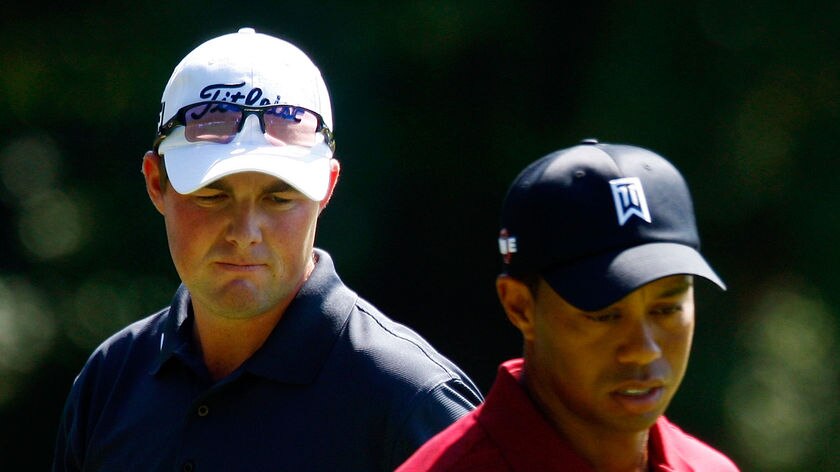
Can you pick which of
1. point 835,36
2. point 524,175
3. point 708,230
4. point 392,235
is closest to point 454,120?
point 392,235

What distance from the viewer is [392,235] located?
17.8 ft

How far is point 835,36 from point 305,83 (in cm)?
348

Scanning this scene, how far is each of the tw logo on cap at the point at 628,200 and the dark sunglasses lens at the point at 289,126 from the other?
0.73 metres

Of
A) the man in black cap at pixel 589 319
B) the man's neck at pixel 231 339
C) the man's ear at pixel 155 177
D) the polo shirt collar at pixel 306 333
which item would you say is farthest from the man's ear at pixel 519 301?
the man's ear at pixel 155 177

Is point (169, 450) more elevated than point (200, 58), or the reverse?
point (200, 58)

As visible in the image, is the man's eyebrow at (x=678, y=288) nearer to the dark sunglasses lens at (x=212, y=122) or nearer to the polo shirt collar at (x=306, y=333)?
the polo shirt collar at (x=306, y=333)

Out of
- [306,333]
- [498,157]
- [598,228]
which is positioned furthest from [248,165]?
[498,157]

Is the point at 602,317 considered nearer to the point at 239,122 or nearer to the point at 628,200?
the point at 628,200

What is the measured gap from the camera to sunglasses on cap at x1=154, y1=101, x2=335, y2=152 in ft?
7.77

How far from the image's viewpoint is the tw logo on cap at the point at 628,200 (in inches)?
71.7

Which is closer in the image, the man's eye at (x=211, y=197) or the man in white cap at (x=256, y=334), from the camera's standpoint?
the man in white cap at (x=256, y=334)

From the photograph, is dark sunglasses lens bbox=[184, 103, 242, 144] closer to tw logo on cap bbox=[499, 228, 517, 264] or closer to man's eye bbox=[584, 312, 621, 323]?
tw logo on cap bbox=[499, 228, 517, 264]

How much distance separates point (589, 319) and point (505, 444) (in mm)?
198

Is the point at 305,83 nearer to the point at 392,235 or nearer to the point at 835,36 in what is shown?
the point at 392,235
